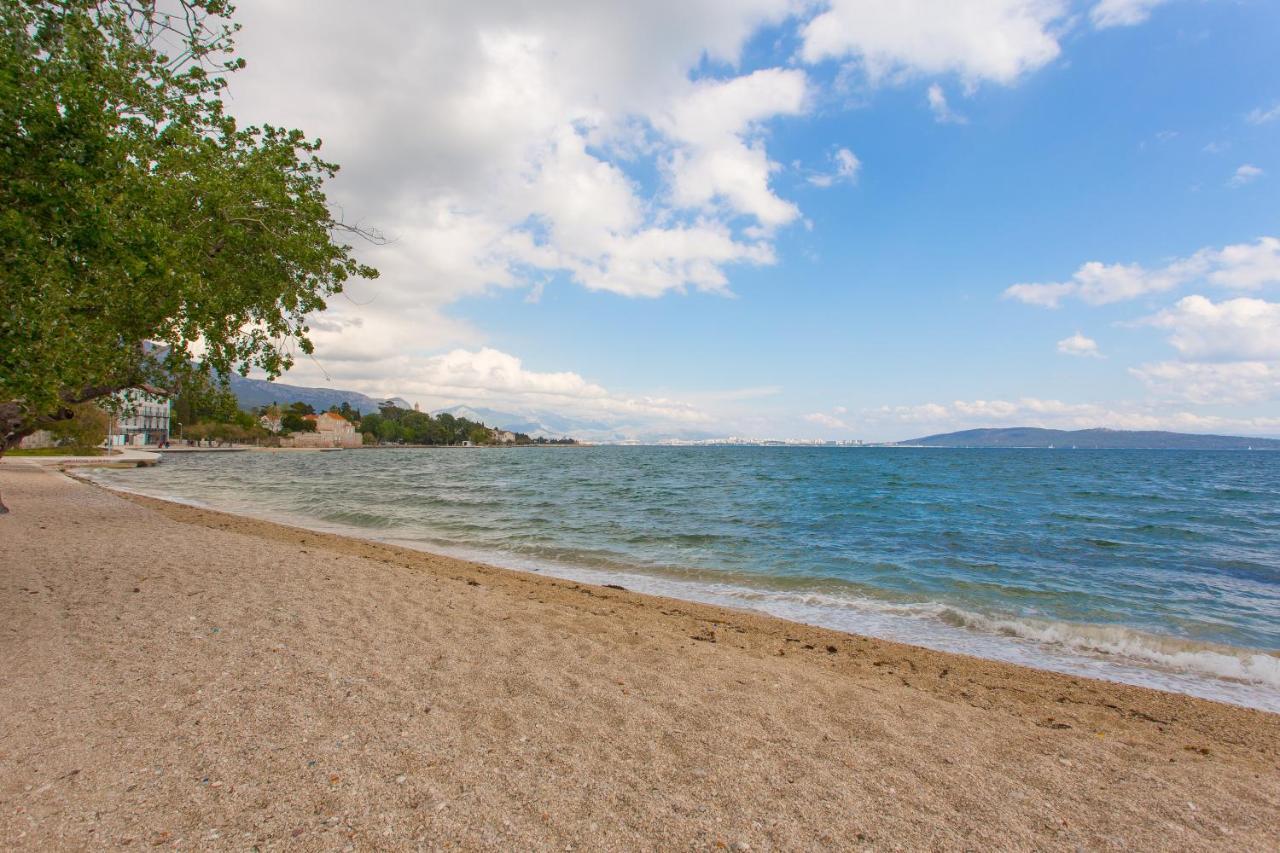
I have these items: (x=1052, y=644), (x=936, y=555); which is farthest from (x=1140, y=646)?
(x=936, y=555)

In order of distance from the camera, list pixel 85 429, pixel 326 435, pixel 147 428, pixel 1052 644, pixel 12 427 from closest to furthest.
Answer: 1. pixel 1052 644
2. pixel 12 427
3. pixel 85 429
4. pixel 147 428
5. pixel 326 435

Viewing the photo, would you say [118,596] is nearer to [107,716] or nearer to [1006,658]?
[107,716]

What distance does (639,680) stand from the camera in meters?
6.47

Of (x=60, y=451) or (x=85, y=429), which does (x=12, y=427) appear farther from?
(x=60, y=451)

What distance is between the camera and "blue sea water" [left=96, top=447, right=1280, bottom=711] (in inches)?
397

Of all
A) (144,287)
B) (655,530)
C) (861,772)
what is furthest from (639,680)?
(655,530)

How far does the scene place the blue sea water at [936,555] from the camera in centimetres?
1009

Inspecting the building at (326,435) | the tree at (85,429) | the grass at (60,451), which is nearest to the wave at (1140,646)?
the tree at (85,429)

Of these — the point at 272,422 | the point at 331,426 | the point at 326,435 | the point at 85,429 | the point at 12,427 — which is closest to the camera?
the point at 12,427

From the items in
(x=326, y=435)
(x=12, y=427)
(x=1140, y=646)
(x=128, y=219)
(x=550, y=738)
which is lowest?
(x=326, y=435)

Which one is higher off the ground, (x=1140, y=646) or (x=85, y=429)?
(x=85, y=429)

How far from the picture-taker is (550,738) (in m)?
4.89

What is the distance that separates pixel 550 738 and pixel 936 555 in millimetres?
15725

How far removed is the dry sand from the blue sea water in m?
2.27
